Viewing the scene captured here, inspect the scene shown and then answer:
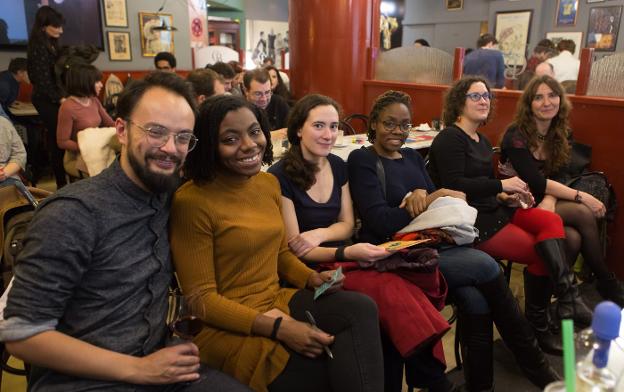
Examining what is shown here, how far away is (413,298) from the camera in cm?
149

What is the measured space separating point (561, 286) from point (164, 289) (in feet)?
5.75

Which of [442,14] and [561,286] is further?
[442,14]

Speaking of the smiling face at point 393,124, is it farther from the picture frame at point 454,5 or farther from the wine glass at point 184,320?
the picture frame at point 454,5

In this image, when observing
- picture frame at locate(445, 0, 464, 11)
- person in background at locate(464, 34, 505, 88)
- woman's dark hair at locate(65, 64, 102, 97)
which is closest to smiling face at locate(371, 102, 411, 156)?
woman's dark hair at locate(65, 64, 102, 97)

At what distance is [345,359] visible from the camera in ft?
4.26

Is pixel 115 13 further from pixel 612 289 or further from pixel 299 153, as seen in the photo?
pixel 612 289

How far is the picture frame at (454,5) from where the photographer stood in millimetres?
9391

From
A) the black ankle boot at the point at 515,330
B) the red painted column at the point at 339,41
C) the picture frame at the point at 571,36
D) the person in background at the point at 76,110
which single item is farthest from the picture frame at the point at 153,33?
the black ankle boot at the point at 515,330

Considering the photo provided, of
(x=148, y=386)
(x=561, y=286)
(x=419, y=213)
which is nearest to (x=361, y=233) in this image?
(x=419, y=213)

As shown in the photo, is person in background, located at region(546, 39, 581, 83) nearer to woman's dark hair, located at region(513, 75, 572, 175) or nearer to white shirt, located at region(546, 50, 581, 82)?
white shirt, located at region(546, 50, 581, 82)

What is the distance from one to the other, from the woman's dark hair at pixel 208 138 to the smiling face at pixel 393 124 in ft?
2.48

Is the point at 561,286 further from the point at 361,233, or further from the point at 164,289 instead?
the point at 164,289

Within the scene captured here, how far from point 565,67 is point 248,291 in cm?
454

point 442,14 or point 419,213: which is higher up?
point 442,14
